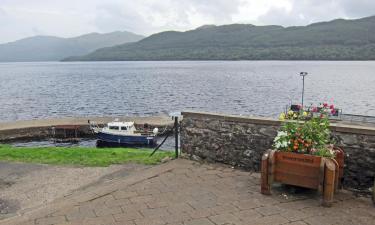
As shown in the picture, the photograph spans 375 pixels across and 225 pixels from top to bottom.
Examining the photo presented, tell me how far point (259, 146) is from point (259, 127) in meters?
0.44

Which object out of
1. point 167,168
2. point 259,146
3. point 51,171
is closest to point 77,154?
point 51,171

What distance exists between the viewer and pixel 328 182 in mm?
6078

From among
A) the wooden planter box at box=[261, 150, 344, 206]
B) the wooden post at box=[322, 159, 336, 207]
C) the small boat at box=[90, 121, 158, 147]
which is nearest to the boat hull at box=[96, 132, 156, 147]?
the small boat at box=[90, 121, 158, 147]

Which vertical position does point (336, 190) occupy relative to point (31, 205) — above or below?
above

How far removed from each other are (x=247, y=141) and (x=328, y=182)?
2533 mm

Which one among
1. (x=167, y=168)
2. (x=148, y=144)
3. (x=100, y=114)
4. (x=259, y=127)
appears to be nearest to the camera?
(x=259, y=127)

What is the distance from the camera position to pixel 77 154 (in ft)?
43.5

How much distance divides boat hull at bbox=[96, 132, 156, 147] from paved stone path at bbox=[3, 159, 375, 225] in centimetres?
2520

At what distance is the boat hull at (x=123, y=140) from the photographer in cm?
3300

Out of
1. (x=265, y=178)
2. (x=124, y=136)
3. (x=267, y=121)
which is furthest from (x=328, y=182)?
(x=124, y=136)

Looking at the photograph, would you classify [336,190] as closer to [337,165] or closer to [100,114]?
[337,165]

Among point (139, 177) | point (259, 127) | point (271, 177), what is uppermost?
point (259, 127)

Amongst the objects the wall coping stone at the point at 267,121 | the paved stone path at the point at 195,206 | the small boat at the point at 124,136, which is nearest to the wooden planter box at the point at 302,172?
the paved stone path at the point at 195,206

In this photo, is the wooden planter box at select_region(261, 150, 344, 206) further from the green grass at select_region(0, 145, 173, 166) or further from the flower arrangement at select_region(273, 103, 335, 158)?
the green grass at select_region(0, 145, 173, 166)
